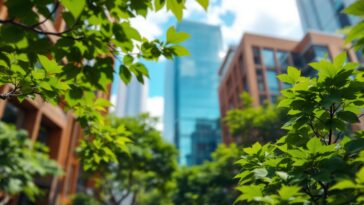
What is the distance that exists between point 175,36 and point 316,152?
1364 mm

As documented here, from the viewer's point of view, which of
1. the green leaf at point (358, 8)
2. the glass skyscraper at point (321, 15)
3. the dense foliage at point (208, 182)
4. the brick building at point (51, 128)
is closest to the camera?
the green leaf at point (358, 8)

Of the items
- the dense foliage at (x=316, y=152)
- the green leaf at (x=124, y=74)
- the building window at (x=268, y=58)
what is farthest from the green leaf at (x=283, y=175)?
the building window at (x=268, y=58)

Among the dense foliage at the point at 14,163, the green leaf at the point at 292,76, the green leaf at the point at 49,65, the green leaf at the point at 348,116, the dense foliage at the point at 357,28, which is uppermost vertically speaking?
the dense foliage at the point at 14,163

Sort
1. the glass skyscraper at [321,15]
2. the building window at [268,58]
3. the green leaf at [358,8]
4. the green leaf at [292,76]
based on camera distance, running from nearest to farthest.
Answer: the green leaf at [358,8], the green leaf at [292,76], the building window at [268,58], the glass skyscraper at [321,15]

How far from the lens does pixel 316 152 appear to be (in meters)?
1.98

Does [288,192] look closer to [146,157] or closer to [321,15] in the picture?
[146,157]

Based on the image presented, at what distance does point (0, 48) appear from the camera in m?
2.20

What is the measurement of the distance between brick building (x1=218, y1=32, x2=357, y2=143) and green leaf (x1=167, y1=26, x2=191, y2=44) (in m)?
39.0

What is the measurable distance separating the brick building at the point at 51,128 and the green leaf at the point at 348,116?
1345cm

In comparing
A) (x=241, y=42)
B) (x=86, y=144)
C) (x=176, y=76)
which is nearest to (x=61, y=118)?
(x=86, y=144)

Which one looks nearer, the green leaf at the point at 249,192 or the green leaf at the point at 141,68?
the green leaf at the point at 249,192

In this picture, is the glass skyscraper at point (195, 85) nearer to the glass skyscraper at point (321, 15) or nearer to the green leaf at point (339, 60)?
the glass skyscraper at point (321, 15)

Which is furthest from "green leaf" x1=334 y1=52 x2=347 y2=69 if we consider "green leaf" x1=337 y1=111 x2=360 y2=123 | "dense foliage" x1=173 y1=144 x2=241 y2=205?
"dense foliage" x1=173 y1=144 x2=241 y2=205

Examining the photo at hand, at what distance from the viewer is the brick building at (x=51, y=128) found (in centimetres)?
1709
